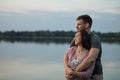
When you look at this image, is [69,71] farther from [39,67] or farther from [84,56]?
[39,67]

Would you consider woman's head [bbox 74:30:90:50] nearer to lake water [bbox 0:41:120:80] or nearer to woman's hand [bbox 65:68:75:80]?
woman's hand [bbox 65:68:75:80]

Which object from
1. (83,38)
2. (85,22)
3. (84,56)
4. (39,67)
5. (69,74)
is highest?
(85,22)

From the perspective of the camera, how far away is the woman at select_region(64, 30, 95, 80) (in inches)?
95.8

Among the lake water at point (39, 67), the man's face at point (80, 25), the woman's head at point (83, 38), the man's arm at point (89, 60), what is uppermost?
the man's face at point (80, 25)

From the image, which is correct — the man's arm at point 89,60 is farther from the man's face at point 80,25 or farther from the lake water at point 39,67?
the lake water at point 39,67

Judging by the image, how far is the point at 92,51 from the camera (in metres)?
2.42

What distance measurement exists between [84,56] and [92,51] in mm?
76

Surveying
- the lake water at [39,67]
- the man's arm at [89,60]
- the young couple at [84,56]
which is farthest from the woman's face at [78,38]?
the lake water at [39,67]

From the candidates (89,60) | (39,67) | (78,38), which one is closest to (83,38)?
(78,38)

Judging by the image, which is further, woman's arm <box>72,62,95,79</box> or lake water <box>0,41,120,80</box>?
lake water <box>0,41,120,80</box>

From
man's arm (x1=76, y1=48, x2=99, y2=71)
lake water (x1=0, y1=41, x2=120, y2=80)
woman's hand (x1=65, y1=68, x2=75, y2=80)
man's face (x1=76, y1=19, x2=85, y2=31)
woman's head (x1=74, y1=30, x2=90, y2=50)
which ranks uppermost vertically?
man's face (x1=76, y1=19, x2=85, y2=31)

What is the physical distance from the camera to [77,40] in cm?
249

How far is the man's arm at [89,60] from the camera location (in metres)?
2.41

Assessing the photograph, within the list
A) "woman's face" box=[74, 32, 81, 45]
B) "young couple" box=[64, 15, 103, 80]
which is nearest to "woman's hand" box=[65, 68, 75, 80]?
"young couple" box=[64, 15, 103, 80]
